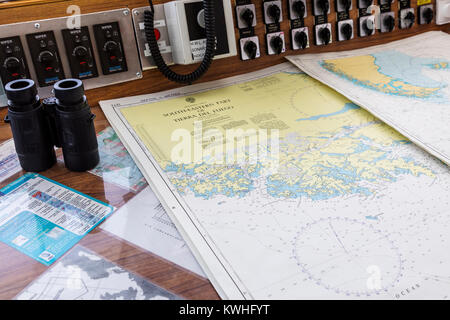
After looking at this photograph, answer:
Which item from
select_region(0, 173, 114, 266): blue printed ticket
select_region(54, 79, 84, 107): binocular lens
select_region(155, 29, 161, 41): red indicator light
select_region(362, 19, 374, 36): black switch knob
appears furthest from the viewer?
select_region(362, 19, 374, 36): black switch knob

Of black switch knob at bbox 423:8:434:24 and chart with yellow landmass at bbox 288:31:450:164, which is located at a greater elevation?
black switch knob at bbox 423:8:434:24

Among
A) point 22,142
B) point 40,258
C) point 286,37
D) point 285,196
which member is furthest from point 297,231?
point 286,37

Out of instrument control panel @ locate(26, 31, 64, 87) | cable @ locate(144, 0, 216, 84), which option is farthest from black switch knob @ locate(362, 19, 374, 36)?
instrument control panel @ locate(26, 31, 64, 87)

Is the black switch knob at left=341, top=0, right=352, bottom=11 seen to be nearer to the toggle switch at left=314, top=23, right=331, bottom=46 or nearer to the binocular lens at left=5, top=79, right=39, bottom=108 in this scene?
the toggle switch at left=314, top=23, right=331, bottom=46

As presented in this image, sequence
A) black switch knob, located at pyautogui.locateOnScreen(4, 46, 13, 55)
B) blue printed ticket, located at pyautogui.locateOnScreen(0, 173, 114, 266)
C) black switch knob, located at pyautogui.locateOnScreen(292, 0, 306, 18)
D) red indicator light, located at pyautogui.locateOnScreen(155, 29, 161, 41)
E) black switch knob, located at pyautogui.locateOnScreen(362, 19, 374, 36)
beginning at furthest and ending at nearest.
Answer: black switch knob, located at pyautogui.locateOnScreen(362, 19, 374, 36) < black switch knob, located at pyautogui.locateOnScreen(292, 0, 306, 18) < red indicator light, located at pyautogui.locateOnScreen(155, 29, 161, 41) < black switch knob, located at pyautogui.locateOnScreen(4, 46, 13, 55) < blue printed ticket, located at pyautogui.locateOnScreen(0, 173, 114, 266)

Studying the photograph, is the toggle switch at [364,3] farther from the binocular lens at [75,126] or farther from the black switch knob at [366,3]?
the binocular lens at [75,126]

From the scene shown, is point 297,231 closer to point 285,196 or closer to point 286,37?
point 285,196
